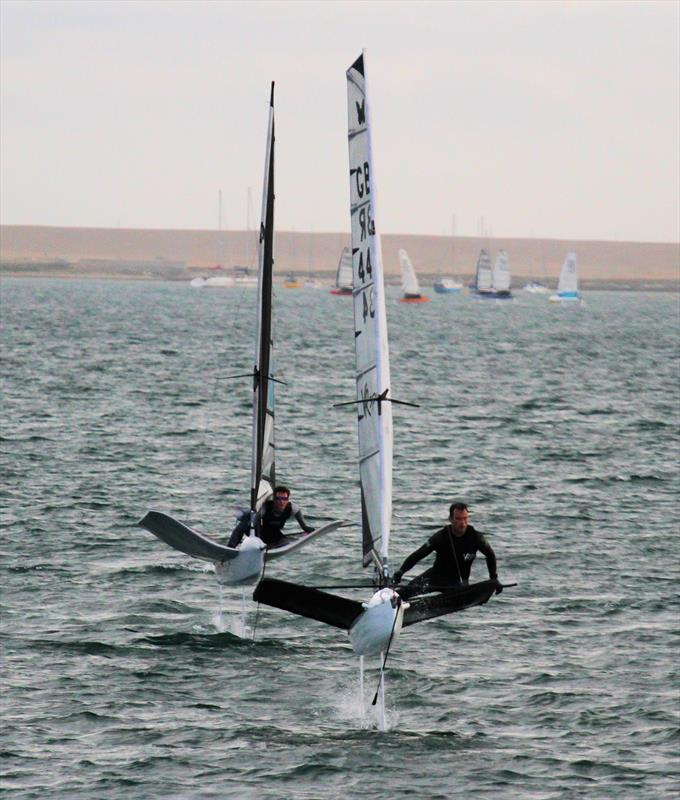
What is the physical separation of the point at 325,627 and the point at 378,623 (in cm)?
789

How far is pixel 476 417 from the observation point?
200 feet

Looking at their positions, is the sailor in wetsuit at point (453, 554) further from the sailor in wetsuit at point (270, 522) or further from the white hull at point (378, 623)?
the sailor in wetsuit at point (270, 522)

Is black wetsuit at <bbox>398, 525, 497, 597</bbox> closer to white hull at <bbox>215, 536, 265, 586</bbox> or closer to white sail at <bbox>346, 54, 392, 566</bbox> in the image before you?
white sail at <bbox>346, 54, 392, 566</bbox>

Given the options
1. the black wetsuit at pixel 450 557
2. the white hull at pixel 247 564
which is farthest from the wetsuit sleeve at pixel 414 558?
the white hull at pixel 247 564

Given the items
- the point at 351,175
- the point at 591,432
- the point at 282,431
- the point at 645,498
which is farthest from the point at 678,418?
the point at 351,175

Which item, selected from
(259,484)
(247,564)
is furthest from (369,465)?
(259,484)

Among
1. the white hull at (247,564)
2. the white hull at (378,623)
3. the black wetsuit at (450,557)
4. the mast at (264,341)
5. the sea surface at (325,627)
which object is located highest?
the mast at (264,341)

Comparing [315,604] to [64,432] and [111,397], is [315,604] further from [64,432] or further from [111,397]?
[111,397]

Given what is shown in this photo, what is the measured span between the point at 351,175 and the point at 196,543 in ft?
21.9

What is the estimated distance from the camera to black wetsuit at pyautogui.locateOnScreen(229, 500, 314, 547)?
2495cm

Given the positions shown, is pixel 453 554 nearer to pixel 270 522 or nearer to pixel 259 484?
pixel 270 522

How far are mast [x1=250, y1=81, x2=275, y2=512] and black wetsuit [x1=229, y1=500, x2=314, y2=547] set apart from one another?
22 cm

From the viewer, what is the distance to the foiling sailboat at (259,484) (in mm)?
24188

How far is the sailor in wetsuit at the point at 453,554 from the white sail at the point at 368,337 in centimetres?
61
